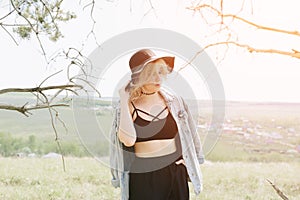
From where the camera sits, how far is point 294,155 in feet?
7.55

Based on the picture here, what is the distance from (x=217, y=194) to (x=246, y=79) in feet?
1.97

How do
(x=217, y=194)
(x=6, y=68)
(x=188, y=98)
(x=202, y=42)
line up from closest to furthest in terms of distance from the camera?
(x=188, y=98) < (x=202, y=42) < (x=6, y=68) < (x=217, y=194)

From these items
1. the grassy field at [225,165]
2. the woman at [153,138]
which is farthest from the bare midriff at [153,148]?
the grassy field at [225,165]

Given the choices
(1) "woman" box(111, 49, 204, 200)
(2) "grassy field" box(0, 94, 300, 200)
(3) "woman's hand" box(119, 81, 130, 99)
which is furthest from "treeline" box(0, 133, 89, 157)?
(3) "woman's hand" box(119, 81, 130, 99)

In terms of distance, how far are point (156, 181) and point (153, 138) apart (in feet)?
0.47

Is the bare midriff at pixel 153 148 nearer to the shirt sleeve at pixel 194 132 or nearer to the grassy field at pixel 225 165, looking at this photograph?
the shirt sleeve at pixel 194 132

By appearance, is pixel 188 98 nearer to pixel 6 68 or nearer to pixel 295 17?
pixel 295 17

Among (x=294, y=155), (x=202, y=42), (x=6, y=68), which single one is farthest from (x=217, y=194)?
(x=6, y=68)

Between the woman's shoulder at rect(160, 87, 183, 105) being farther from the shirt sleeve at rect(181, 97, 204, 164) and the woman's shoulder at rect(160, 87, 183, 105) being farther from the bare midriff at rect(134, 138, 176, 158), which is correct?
the bare midriff at rect(134, 138, 176, 158)

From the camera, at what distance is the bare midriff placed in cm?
141

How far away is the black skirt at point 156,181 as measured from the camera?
4.70ft

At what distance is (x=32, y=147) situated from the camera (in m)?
2.31

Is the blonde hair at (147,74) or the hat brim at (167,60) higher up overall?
the hat brim at (167,60)

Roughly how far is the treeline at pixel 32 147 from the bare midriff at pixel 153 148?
2.94 ft
